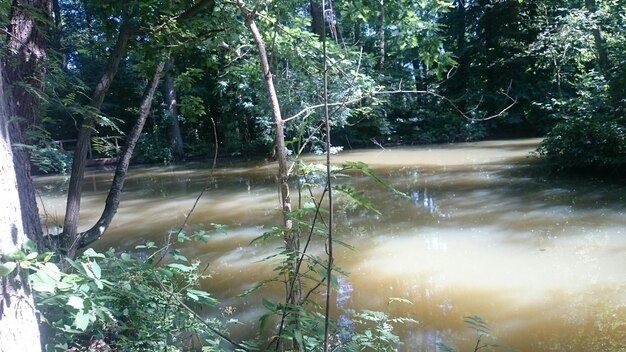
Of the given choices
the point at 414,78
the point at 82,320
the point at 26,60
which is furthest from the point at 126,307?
the point at 414,78

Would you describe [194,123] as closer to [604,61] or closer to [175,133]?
[604,61]

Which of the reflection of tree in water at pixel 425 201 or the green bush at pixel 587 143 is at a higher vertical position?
the green bush at pixel 587 143

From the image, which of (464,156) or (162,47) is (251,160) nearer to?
(464,156)

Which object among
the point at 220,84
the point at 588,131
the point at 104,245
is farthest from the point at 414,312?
the point at 220,84

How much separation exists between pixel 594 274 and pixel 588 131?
17.9 ft

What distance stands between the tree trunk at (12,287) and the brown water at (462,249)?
77 centimetres

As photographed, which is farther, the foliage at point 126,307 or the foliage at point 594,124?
the foliage at point 594,124

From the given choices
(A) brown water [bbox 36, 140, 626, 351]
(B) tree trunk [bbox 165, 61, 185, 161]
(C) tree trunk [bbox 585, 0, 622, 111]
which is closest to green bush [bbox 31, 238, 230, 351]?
(A) brown water [bbox 36, 140, 626, 351]

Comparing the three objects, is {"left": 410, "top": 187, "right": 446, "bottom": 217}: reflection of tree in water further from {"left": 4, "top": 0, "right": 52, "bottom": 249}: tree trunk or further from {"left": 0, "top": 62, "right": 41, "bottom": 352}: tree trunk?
{"left": 0, "top": 62, "right": 41, "bottom": 352}: tree trunk

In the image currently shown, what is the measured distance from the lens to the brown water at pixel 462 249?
3.97m

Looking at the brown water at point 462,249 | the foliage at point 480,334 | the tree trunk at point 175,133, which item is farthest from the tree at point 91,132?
the tree trunk at point 175,133

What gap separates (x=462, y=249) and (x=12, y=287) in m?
5.22

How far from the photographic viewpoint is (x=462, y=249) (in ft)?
19.3

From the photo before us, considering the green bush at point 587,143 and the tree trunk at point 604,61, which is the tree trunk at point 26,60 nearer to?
the green bush at point 587,143
